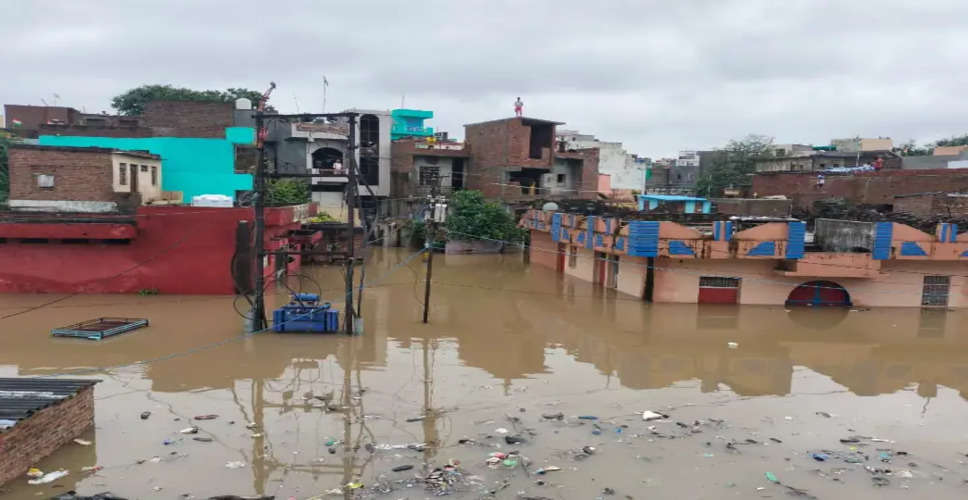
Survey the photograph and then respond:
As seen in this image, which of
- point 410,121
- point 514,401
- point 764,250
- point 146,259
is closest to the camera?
point 514,401

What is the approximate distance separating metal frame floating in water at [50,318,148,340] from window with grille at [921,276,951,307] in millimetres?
25882

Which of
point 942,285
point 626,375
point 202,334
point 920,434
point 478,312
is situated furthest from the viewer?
point 942,285

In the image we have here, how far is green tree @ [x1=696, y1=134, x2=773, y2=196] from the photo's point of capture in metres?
51.8

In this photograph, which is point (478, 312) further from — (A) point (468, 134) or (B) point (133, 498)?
(A) point (468, 134)

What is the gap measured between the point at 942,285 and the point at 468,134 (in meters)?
31.1

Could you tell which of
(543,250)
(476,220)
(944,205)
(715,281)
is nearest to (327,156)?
(476,220)

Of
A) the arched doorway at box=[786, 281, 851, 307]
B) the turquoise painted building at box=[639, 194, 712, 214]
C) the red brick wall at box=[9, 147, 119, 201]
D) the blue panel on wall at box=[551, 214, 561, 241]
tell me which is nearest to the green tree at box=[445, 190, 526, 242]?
the blue panel on wall at box=[551, 214, 561, 241]

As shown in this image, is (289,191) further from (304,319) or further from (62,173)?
(304,319)

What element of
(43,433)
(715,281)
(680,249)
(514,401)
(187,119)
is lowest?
(514,401)

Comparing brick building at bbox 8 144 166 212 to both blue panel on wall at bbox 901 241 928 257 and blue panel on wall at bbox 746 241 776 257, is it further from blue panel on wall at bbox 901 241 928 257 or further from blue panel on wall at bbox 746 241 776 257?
blue panel on wall at bbox 901 241 928 257

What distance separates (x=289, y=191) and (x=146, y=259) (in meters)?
15.6

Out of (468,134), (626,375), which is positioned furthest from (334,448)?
(468,134)

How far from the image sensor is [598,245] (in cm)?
2553

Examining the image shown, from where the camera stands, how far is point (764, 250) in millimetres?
22109
